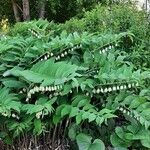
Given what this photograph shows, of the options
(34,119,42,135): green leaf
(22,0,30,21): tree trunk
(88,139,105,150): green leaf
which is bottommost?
(88,139,105,150): green leaf

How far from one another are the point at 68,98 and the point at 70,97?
2cm

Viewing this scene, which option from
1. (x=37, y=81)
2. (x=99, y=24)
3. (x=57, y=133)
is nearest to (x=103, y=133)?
(x=57, y=133)

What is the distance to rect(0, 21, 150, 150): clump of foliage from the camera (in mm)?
3004

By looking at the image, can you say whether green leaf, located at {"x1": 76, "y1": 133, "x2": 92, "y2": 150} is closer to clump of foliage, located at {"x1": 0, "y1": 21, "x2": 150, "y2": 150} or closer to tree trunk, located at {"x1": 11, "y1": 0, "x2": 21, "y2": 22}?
clump of foliage, located at {"x1": 0, "y1": 21, "x2": 150, "y2": 150}

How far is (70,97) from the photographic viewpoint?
321cm

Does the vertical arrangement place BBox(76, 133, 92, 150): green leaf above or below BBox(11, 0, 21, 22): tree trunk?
below

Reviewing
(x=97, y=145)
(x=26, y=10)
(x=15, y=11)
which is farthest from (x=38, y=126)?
(x=15, y=11)

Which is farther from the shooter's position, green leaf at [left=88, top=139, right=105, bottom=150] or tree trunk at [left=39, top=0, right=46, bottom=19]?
tree trunk at [left=39, top=0, right=46, bottom=19]

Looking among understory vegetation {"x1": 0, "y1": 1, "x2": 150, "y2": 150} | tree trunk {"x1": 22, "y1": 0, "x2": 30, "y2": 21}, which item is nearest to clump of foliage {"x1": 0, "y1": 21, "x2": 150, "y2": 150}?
A: understory vegetation {"x1": 0, "y1": 1, "x2": 150, "y2": 150}

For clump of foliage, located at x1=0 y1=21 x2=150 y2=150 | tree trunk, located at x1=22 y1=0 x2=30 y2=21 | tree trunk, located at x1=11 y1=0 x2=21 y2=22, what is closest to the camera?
clump of foliage, located at x1=0 y1=21 x2=150 y2=150

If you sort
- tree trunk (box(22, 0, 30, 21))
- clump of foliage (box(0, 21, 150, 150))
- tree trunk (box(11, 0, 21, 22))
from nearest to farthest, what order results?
clump of foliage (box(0, 21, 150, 150)), tree trunk (box(22, 0, 30, 21)), tree trunk (box(11, 0, 21, 22))

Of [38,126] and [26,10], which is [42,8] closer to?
[26,10]

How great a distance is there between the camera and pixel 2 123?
3205 millimetres

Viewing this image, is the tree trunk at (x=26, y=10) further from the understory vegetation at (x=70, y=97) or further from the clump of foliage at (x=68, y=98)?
the clump of foliage at (x=68, y=98)
